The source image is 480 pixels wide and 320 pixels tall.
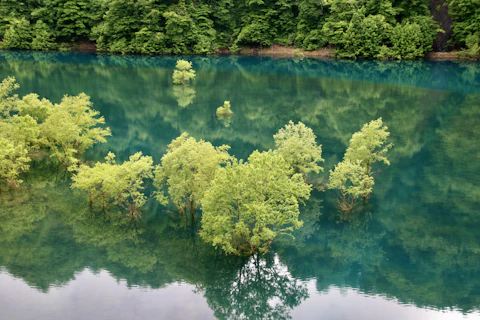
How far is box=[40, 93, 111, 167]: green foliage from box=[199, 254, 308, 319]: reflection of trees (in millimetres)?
12683

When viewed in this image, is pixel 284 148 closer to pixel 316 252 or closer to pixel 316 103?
pixel 316 252

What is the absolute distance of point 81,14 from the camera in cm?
7662

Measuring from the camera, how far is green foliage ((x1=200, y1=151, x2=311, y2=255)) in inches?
728

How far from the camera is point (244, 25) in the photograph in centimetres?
7650

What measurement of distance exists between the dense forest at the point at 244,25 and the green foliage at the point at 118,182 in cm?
5045

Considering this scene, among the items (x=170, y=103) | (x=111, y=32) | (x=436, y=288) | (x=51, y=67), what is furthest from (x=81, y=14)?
(x=436, y=288)

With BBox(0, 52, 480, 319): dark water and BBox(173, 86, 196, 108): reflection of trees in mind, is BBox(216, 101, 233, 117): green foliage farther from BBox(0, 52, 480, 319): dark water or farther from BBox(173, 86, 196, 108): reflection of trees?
BBox(173, 86, 196, 108): reflection of trees

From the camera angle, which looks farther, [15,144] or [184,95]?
[184,95]

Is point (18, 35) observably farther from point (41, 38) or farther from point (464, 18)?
point (464, 18)

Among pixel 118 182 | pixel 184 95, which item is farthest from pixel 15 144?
pixel 184 95

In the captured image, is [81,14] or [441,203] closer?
[441,203]

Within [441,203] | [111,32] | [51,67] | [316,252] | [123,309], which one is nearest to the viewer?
[123,309]

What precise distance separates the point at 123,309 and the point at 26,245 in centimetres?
649

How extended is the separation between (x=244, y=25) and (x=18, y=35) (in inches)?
1378
